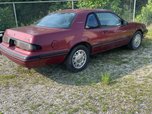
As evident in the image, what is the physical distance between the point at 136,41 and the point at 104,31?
73.4 inches

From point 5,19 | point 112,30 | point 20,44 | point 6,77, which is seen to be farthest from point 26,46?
point 5,19

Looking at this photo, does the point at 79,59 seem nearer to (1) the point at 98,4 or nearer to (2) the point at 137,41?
(2) the point at 137,41

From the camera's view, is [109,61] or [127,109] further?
[109,61]

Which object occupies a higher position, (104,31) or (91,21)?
(91,21)

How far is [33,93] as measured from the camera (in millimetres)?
4883

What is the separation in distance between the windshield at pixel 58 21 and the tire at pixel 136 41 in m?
2.49

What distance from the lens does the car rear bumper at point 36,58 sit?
199 inches

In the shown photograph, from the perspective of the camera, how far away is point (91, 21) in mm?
6184

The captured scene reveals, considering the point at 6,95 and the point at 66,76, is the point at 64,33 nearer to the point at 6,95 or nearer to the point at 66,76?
the point at 66,76

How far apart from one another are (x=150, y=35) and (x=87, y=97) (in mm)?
6031

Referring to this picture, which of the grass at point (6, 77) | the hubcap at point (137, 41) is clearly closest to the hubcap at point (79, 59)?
the grass at point (6, 77)

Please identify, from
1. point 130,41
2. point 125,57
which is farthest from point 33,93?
point 130,41

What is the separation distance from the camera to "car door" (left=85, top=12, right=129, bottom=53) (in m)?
6.10

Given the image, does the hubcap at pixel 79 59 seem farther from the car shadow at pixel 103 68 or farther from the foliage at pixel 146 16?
the foliage at pixel 146 16
